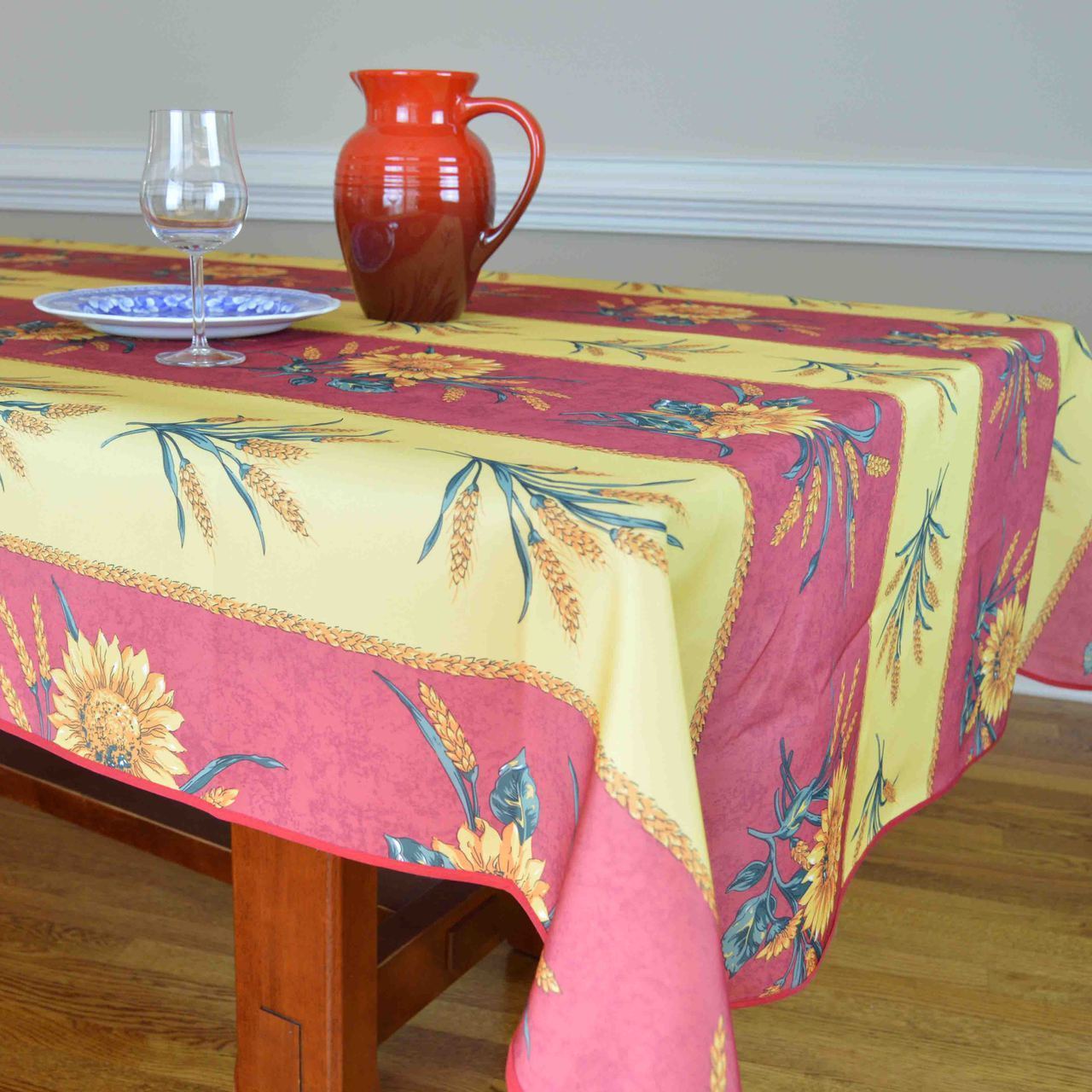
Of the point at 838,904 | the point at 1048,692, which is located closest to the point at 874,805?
the point at 838,904

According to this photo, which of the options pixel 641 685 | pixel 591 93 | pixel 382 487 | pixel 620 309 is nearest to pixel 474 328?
pixel 620 309

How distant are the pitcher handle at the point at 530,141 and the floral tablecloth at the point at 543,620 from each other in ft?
0.61

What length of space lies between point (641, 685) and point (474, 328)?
24.1 inches

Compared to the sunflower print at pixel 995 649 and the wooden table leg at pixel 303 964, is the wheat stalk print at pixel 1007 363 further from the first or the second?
the wooden table leg at pixel 303 964

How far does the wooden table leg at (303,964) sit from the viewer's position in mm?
832

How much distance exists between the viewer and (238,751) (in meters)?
0.66

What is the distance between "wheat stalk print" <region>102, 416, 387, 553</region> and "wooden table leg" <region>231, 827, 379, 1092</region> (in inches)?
11.4

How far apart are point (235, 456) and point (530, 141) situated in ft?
1.81

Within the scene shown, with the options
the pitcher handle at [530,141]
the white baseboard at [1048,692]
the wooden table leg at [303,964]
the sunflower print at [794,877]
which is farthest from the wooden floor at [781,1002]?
the pitcher handle at [530,141]

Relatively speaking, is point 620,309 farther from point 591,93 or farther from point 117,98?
point 117,98

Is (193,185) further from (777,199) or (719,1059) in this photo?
(777,199)

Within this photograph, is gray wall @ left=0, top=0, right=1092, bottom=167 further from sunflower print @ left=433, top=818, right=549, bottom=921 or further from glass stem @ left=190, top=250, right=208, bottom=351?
sunflower print @ left=433, top=818, right=549, bottom=921

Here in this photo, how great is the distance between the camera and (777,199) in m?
1.94

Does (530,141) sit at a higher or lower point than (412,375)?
higher
